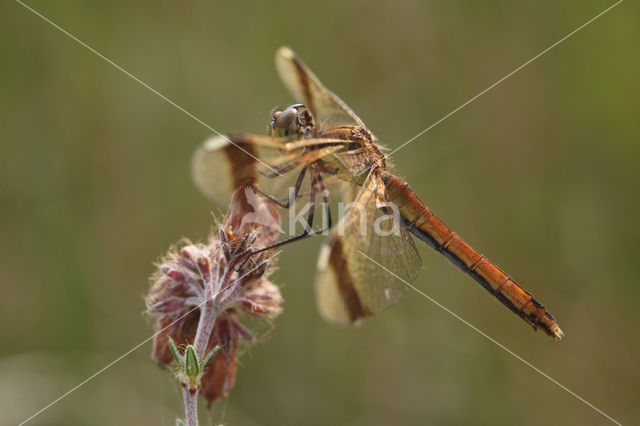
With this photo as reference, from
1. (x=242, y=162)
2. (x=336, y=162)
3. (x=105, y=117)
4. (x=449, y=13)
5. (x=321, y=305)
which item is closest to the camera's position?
(x=321, y=305)

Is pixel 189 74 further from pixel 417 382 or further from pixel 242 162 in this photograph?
pixel 417 382

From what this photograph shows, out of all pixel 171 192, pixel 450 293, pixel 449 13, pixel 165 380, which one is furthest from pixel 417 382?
pixel 449 13

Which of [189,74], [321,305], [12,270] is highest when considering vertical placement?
[189,74]

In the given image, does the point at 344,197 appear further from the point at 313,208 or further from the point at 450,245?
the point at 450,245

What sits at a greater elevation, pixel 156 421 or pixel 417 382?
pixel 156 421

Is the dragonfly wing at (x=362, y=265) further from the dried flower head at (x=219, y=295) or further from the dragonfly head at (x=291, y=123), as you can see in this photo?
the dragonfly head at (x=291, y=123)

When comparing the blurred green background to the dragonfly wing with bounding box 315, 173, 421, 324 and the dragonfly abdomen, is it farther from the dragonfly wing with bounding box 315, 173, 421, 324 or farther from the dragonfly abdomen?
the dragonfly wing with bounding box 315, 173, 421, 324
